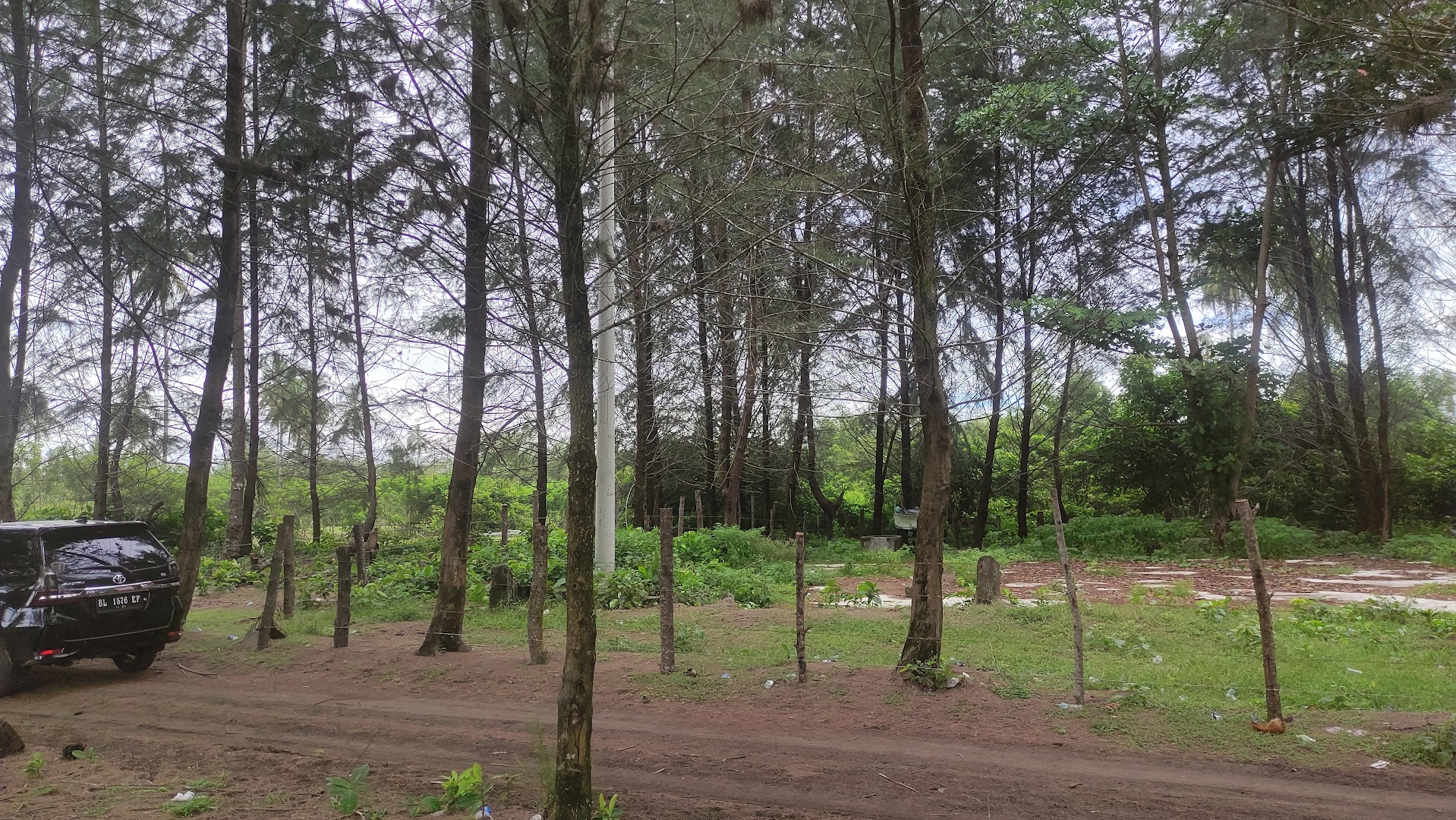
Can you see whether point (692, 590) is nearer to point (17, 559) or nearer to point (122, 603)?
point (122, 603)

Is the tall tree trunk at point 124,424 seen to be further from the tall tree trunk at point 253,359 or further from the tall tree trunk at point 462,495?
the tall tree trunk at point 462,495

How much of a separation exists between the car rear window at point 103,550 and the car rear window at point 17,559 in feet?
0.41

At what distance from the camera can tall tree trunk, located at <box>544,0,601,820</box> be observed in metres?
4.39

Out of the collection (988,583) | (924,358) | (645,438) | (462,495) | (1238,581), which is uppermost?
(645,438)

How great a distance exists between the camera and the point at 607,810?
185 inches

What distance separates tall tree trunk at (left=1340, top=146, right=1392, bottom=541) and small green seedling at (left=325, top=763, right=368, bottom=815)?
23786 mm

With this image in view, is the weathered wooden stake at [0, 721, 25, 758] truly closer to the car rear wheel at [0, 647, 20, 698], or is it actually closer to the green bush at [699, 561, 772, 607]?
the car rear wheel at [0, 647, 20, 698]

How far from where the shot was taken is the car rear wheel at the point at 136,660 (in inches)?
365

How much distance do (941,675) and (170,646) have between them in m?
9.53

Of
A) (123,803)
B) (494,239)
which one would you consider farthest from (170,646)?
(494,239)

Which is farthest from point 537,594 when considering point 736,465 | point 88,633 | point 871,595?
point 736,465

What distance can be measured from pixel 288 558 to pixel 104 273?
6308 mm

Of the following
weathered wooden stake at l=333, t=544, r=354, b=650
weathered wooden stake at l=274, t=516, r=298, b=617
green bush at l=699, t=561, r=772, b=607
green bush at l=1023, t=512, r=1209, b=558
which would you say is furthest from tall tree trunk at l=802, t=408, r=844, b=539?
weathered wooden stake at l=333, t=544, r=354, b=650

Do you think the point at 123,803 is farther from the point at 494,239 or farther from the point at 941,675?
the point at 941,675
